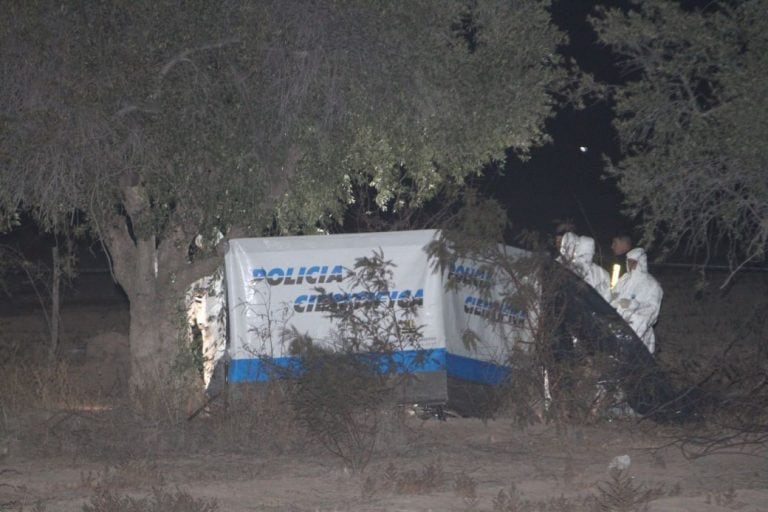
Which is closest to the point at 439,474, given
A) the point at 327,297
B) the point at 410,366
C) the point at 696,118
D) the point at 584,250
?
the point at 410,366

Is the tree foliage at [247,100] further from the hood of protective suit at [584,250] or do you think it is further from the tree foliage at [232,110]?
the hood of protective suit at [584,250]

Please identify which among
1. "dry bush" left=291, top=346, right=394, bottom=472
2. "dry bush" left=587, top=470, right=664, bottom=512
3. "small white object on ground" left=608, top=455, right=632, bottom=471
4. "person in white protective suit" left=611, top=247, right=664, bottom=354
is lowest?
"dry bush" left=587, top=470, right=664, bottom=512

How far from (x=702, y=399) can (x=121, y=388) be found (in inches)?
232

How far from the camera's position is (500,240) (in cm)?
898

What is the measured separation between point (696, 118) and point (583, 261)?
65.0 inches

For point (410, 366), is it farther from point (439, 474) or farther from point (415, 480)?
point (415, 480)

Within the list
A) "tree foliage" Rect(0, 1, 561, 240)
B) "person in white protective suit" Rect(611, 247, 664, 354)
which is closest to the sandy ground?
"person in white protective suit" Rect(611, 247, 664, 354)

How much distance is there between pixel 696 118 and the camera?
9594mm

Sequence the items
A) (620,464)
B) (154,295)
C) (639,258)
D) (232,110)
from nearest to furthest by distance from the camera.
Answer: (620,464)
(232,110)
(154,295)
(639,258)

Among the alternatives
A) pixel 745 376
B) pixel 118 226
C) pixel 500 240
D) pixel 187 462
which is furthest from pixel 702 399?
pixel 118 226

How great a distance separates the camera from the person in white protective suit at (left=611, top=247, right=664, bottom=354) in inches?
400

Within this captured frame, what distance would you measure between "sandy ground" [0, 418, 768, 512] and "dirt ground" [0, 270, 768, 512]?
0.4 inches

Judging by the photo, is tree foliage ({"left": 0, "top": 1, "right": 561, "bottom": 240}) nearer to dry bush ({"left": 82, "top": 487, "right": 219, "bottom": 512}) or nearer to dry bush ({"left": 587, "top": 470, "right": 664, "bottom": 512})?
dry bush ({"left": 82, "top": 487, "right": 219, "bottom": 512})

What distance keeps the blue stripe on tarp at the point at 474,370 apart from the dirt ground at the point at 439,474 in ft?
1.38
